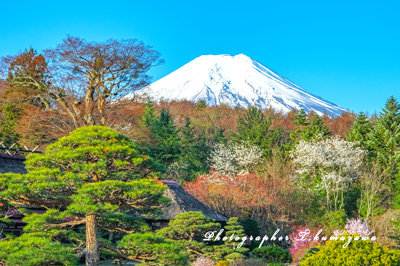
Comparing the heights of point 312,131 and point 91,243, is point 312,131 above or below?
above

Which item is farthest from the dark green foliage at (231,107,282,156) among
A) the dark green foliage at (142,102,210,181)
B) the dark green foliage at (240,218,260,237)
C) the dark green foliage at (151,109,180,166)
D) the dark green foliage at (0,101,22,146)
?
the dark green foliage at (0,101,22,146)

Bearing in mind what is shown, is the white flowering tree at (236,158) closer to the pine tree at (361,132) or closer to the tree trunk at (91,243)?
the pine tree at (361,132)

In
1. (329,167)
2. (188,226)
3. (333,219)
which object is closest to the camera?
(188,226)

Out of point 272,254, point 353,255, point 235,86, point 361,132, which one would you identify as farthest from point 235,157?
point 235,86

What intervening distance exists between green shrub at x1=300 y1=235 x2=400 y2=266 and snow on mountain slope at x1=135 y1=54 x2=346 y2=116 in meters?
50.0

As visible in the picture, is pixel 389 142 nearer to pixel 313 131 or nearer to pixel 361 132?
pixel 361 132

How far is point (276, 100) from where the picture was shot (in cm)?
6131

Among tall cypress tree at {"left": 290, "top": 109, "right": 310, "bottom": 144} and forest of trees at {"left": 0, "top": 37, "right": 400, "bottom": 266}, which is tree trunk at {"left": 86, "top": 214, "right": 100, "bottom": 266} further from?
tall cypress tree at {"left": 290, "top": 109, "right": 310, "bottom": 144}

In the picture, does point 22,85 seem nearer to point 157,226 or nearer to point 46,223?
point 157,226

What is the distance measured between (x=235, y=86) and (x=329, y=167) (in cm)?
5272

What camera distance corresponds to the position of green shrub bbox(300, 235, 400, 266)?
778 centimetres

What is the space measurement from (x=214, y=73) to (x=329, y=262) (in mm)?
75963

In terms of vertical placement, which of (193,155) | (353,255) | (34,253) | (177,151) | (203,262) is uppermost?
(177,151)

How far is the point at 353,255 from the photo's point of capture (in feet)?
25.7
